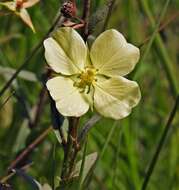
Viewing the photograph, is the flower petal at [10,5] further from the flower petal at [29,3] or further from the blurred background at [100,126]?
the blurred background at [100,126]

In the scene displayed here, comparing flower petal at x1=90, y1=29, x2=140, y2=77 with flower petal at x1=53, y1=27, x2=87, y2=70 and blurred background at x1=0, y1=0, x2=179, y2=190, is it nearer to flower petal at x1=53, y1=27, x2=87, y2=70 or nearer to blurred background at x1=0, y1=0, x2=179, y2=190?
flower petal at x1=53, y1=27, x2=87, y2=70

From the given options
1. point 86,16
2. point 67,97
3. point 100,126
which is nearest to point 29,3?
point 86,16

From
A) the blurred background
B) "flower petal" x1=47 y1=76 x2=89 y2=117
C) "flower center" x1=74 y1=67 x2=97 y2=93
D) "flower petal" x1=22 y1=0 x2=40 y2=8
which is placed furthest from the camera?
the blurred background

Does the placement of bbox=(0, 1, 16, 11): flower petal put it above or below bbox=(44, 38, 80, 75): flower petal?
above

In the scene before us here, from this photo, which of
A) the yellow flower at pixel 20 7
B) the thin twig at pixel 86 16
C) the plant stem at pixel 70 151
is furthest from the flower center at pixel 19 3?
the plant stem at pixel 70 151

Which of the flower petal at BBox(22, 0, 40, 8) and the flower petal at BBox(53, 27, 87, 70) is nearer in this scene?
the flower petal at BBox(53, 27, 87, 70)

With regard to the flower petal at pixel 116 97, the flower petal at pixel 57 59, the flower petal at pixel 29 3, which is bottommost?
the flower petal at pixel 116 97

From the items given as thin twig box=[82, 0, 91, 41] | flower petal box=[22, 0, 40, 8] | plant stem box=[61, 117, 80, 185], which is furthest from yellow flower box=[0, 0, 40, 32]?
plant stem box=[61, 117, 80, 185]
